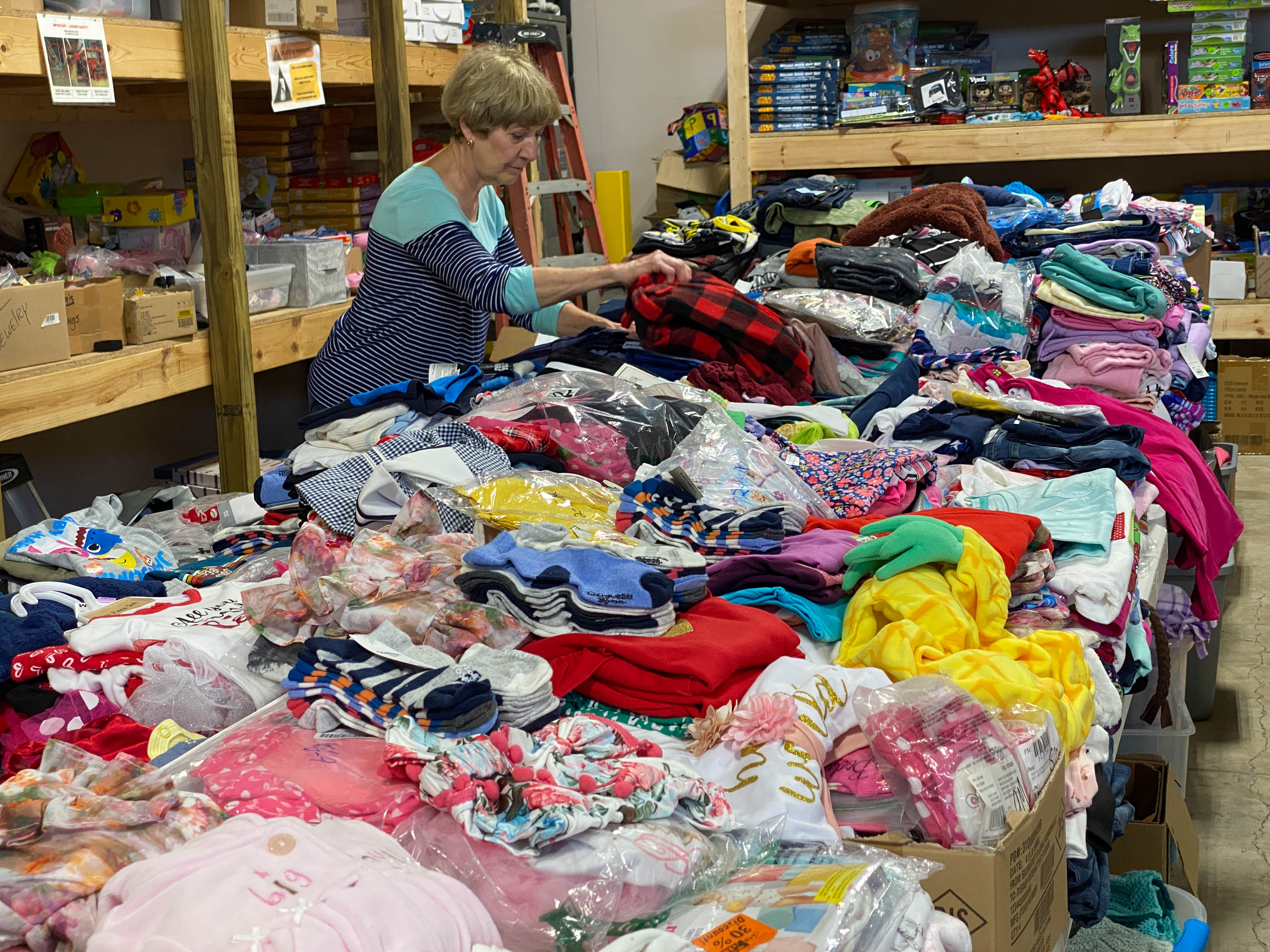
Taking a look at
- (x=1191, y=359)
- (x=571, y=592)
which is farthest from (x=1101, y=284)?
(x=571, y=592)

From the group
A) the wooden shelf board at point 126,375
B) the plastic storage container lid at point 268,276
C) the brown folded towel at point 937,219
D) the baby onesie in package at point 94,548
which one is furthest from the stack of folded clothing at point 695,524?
the plastic storage container lid at point 268,276

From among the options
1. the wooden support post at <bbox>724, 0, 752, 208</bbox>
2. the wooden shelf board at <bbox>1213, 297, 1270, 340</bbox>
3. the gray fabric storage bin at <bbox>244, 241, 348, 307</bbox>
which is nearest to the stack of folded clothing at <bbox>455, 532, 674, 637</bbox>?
the gray fabric storage bin at <bbox>244, 241, 348, 307</bbox>

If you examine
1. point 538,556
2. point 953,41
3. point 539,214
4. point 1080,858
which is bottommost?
point 1080,858

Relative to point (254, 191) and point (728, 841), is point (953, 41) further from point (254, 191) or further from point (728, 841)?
point (728, 841)

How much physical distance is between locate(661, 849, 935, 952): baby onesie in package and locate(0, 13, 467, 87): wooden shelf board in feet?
8.40

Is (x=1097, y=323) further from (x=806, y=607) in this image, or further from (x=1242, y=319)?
(x=1242, y=319)

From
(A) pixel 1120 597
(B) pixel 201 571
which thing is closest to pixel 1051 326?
(A) pixel 1120 597

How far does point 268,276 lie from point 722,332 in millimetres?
1732

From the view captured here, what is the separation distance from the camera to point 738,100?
5398 mm

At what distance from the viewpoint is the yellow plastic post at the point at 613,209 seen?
6.01 m

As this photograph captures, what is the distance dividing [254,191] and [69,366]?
1586mm

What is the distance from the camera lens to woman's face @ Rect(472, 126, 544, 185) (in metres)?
2.66

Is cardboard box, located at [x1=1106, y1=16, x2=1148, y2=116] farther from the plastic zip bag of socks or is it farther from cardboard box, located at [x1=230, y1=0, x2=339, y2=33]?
the plastic zip bag of socks

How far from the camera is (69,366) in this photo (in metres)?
2.95
